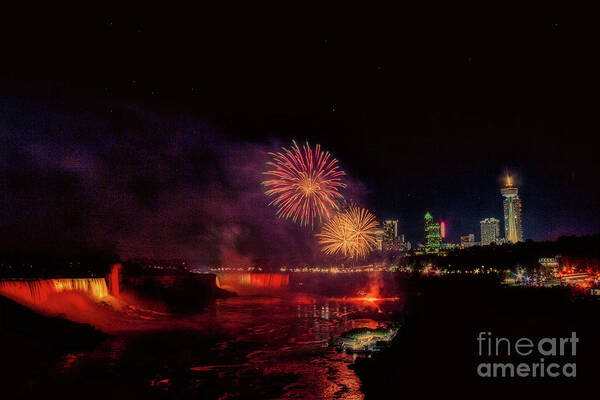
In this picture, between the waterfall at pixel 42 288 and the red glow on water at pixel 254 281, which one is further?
the red glow on water at pixel 254 281

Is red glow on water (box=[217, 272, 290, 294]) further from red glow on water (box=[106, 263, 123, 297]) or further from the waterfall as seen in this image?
the waterfall

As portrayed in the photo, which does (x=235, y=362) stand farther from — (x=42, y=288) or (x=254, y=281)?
(x=254, y=281)

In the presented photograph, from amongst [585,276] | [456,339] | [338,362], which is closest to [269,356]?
[338,362]

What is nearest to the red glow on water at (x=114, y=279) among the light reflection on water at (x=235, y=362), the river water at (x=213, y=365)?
the river water at (x=213, y=365)

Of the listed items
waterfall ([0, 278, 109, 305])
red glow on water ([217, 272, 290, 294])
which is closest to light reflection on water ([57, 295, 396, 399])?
waterfall ([0, 278, 109, 305])

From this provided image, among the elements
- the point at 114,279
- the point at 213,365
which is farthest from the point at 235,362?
the point at 114,279

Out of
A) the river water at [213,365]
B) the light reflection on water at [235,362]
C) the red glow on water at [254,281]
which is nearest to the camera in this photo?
the river water at [213,365]

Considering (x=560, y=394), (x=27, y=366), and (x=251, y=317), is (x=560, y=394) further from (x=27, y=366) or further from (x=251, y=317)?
(x=251, y=317)

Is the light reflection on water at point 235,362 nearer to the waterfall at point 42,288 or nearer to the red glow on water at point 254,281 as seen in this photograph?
the waterfall at point 42,288

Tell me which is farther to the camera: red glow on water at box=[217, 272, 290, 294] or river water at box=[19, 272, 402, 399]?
red glow on water at box=[217, 272, 290, 294]
